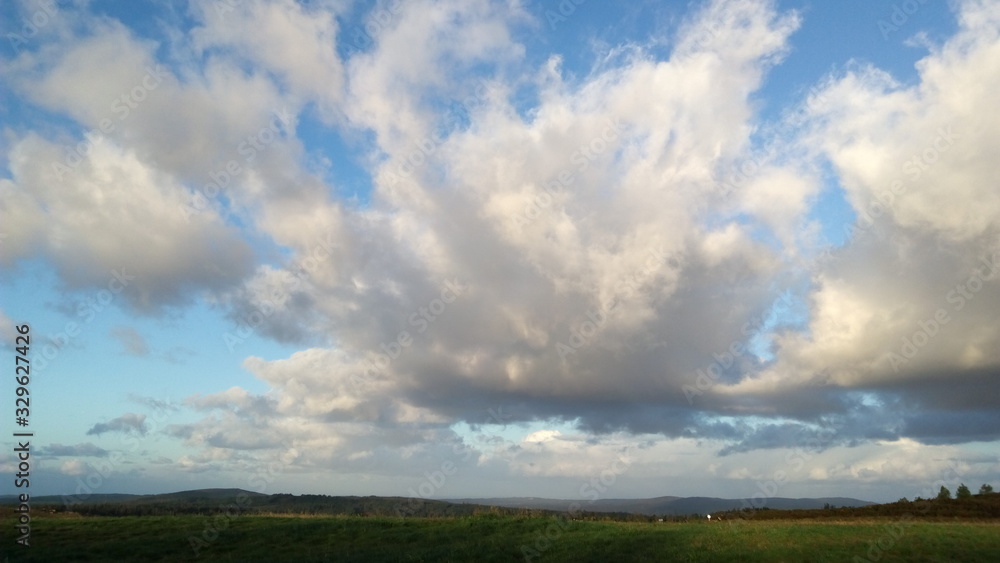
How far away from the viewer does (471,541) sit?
133ft

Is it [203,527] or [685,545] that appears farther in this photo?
[203,527]

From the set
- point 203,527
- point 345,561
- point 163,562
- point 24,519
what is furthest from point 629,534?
point 24,519

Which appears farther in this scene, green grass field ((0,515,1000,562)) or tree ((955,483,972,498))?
tree ((955,483,972,498))

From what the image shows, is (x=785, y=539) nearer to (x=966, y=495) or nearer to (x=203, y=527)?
(x=203, y=527)

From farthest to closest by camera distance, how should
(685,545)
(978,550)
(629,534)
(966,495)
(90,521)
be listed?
1. (966,495)
2. (90,521)
3. (629,534)
4. (685,545)
5. (978,550)

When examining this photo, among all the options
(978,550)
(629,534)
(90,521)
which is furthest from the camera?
(90,521)

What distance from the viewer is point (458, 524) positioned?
4797cm

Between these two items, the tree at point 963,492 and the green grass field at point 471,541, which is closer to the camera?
the green grass field at point 471,541

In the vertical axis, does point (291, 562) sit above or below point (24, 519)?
below

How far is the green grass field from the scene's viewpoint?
3434 centimetres

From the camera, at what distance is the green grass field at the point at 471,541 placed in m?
34.3

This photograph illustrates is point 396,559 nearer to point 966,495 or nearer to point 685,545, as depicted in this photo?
point 685,545

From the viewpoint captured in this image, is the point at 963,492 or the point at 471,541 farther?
the point at 963,492

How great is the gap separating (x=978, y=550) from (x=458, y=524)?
3342 cm
